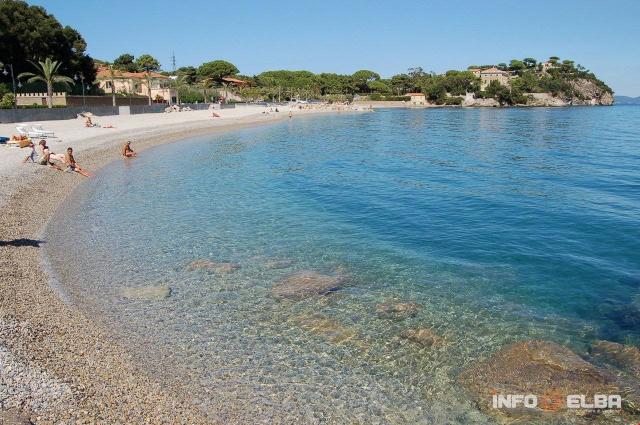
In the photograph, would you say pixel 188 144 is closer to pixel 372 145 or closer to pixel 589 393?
pixel 372 145

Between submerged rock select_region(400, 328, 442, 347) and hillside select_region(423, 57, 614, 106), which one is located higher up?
hillside select_region(423, 57, 614, 106)

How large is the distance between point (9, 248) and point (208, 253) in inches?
194

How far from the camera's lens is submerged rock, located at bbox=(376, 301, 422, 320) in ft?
31.0

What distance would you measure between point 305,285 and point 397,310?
2.32 meters

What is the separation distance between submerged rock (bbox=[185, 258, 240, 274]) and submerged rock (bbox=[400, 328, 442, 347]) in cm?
503

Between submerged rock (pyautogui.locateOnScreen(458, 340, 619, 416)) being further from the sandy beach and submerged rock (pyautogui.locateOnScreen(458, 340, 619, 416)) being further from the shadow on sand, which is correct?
the shadow on sand

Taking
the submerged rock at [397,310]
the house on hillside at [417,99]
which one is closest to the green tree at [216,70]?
the house on hillside at [417,99]

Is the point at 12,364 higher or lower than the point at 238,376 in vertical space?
higher

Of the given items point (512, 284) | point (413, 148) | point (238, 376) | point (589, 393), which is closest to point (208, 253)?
point (238, 376)

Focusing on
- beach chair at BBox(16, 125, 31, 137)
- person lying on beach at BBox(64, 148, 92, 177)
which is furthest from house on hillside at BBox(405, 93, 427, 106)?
person lying on beach at BBox(64, 148, 92, 177)

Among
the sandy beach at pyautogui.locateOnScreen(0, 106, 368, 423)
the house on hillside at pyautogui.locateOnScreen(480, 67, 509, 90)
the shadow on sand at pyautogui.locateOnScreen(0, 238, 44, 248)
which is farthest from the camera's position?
the house on hillside at pyautogui.locateOnScreen(480, 67, 509, 90)

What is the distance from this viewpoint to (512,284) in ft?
36.5

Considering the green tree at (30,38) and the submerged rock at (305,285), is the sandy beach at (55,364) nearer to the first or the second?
the submerged rock at (305,285)

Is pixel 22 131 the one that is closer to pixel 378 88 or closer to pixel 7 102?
pixel 7 102
